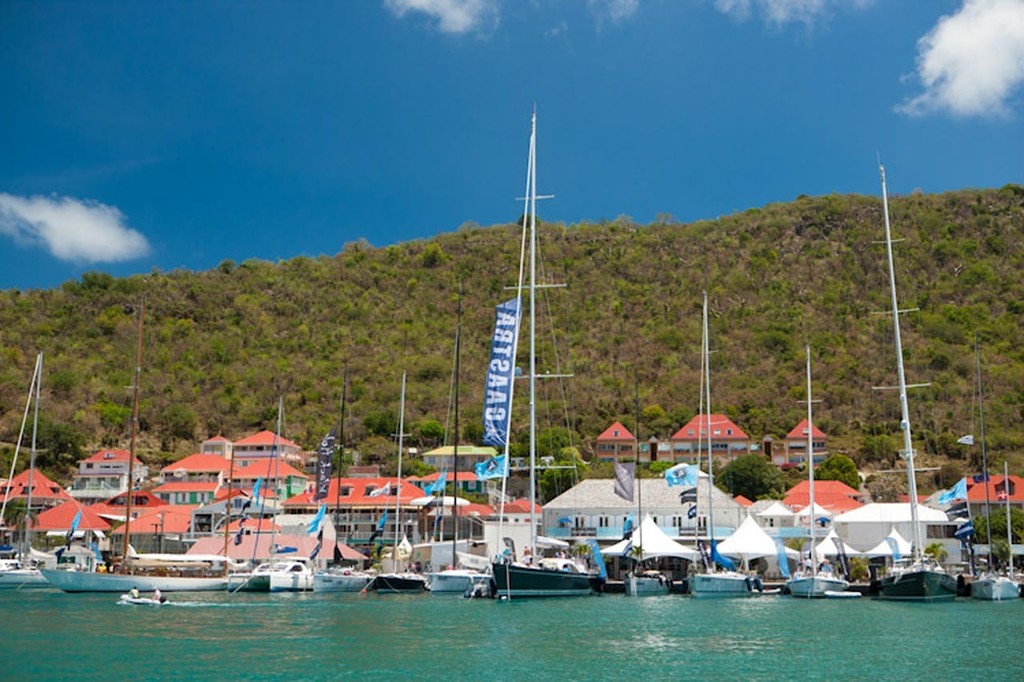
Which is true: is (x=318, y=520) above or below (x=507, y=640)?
above

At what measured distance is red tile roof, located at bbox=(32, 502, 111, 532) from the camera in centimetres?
8131

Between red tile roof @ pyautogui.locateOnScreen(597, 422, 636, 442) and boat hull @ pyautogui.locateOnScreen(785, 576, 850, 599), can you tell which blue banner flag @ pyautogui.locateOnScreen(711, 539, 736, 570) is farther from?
red tile roof @ pyautogui.locateOnScreen(597, 422, 636, 442)

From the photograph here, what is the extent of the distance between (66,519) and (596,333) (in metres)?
91.2

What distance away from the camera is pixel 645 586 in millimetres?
58750

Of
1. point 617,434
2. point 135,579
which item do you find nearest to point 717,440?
point 617,434

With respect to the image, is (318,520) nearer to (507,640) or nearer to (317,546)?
(317,546)

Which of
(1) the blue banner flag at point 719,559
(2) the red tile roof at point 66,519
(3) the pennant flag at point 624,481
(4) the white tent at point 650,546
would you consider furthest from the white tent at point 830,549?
(2) the red tile roof at point 66,519

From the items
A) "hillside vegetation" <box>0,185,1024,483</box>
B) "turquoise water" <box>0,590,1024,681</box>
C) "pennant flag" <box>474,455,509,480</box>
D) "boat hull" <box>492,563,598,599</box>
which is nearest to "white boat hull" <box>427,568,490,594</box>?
"turquoise water" <box>0,590,1024,681</box>

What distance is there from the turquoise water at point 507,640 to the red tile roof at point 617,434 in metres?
69.4

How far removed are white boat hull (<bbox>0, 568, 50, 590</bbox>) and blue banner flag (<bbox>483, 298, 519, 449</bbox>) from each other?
32.8 metres

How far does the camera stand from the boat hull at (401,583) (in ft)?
198

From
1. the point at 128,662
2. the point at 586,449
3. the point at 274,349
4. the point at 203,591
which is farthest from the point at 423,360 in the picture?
the point at 128,662

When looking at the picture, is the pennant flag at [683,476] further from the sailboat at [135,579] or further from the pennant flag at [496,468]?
the sailboat at [135,579]

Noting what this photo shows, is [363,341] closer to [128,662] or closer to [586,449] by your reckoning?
[586,449]
